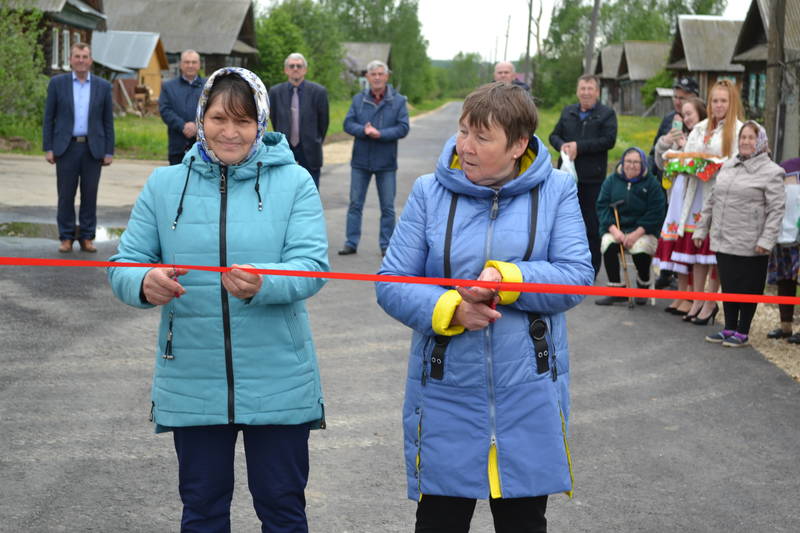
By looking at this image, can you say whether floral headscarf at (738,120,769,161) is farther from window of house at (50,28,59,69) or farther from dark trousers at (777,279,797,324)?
window of house at (50,28,59,69)

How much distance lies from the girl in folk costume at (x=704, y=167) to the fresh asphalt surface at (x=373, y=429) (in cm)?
54

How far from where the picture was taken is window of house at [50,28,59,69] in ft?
132

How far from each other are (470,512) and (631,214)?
22.2 ft

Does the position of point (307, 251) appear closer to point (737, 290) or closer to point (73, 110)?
point (737, 290)

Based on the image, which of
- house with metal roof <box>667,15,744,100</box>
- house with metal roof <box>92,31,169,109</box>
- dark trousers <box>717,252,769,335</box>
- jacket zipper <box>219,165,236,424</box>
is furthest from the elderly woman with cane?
house with metal roof <box>667,15,744,100</box>

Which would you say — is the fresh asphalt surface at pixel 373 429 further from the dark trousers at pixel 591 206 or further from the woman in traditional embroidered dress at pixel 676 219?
the dark trousers at pixel 591 206

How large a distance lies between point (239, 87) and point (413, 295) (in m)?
0.85

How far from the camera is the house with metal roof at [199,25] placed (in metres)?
61.9

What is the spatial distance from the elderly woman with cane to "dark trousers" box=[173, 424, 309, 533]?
6.61m

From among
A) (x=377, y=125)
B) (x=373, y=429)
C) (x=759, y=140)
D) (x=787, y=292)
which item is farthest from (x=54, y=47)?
(x=373, y=429)

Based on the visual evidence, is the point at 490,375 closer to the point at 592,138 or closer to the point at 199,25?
the point at 592,138

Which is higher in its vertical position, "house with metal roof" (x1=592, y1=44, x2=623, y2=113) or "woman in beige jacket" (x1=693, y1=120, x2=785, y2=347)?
"house with metal roof" (x1=592, y1=44, x2=623, y2=113)

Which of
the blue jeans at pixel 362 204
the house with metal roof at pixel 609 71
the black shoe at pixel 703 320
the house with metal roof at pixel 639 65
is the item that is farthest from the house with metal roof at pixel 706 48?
the black shoe at pixel 703 320

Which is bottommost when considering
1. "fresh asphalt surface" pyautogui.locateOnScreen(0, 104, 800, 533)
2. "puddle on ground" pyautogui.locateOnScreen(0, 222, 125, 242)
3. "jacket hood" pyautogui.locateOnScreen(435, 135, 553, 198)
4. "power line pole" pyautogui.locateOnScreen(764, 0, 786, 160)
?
"fresh asphalt surface" pyautogui.locateOnScreen(0, 104, 800, 533)
